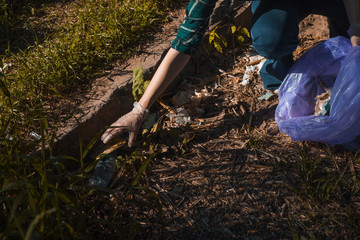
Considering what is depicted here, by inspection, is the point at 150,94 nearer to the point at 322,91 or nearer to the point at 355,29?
the point at 322,91

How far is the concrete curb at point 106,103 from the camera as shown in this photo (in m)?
1.98

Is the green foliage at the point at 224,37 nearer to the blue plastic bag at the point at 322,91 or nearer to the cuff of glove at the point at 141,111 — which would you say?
the blue plastic bag at the point at 322,91

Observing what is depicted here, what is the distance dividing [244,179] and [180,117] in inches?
25.1

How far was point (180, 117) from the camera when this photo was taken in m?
2.25

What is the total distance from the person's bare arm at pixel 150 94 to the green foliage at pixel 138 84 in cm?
15

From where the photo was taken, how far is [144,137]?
6.89 feet

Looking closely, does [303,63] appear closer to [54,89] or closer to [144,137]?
[144,137]

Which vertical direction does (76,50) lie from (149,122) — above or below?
above

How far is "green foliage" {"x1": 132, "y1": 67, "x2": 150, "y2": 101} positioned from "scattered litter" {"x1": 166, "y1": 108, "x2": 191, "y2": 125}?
24 centimetres

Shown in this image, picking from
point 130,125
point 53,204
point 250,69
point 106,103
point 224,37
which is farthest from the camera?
point 224,37

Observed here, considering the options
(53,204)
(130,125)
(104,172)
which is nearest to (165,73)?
(130,125)

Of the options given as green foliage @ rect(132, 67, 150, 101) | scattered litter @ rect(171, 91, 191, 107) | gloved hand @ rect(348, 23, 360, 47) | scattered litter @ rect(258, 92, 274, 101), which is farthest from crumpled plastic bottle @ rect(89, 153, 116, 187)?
gloved hand @ rect(348, 23, 360, 47)

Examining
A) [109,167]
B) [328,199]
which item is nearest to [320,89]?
[328,199]

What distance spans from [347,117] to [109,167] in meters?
1.34
